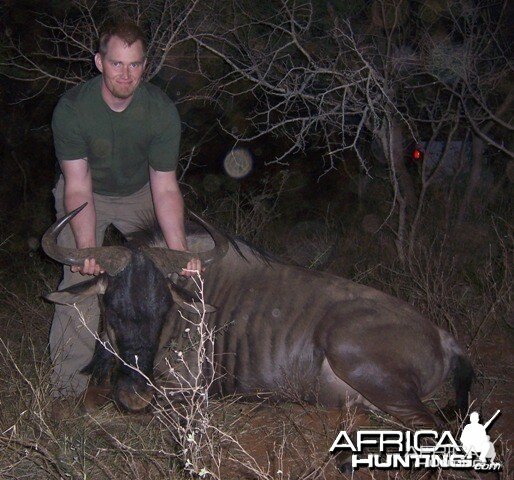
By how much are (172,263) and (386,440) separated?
57.5 inches

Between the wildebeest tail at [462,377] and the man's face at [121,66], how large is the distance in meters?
2.36

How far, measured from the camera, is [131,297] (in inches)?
148

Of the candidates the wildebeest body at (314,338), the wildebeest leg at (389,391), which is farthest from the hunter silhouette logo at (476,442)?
the wildebeest body at (314,338)

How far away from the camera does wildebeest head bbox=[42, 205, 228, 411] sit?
3646 mm

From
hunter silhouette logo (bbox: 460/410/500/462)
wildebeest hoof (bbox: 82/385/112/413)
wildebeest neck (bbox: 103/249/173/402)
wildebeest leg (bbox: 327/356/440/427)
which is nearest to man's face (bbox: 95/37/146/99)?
wildebeest neck (bbox: 103/249/173/402)

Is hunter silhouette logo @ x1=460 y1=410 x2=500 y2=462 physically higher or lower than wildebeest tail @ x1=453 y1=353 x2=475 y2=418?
higher

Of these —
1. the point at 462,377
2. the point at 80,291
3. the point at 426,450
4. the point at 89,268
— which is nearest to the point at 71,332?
the point at 80,291

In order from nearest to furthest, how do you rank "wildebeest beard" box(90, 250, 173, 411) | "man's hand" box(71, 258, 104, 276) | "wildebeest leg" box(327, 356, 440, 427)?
"wildebeest leg" box(327, 356, 440, 427), "wildebeest beard" box(90, 250, 173, 411), "man's hand" box(71, 258, 104, 276)

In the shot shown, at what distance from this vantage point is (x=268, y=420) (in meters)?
3.92

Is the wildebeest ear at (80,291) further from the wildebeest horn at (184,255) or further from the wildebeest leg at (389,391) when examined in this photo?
the wildebeest leg at (389,391)

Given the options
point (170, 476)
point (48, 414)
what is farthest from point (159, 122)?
point (170, 476)

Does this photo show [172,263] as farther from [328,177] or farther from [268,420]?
[328,177]

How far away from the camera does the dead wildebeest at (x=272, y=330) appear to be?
3.71 metres

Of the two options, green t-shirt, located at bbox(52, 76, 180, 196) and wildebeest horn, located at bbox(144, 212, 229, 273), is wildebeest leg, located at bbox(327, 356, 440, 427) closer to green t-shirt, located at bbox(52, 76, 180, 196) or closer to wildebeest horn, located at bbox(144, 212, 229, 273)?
wildebeest horn, located at bbox(144, 212, 229, 273)
